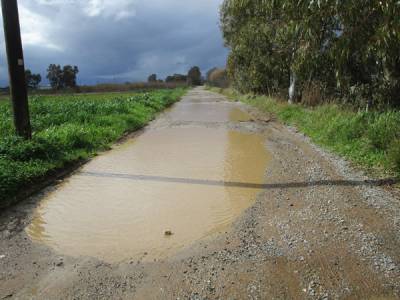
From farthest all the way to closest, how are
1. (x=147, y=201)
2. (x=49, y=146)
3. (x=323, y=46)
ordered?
(x=49, y=146) → (x=323, y=46) → (x=147, y=201)

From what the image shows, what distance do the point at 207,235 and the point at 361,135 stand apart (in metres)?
5.74

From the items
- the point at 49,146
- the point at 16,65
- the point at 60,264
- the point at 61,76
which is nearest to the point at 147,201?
the point at 60,264

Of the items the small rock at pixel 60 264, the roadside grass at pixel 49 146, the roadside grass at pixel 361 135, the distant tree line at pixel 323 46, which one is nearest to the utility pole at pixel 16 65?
the roadside grass at pixel 49 146

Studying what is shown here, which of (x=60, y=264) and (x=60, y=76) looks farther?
(x=60, y=76)

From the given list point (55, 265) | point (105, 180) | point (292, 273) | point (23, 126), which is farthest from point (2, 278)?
point (23, 126)

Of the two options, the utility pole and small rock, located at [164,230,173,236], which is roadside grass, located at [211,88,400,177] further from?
the utility pole

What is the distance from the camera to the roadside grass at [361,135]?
6410 millimetres

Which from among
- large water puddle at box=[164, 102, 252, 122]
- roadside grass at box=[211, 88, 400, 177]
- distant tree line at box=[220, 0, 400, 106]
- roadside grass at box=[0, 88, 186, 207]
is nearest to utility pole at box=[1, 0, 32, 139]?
roadside grass at box=[0, 88, 186, 207]

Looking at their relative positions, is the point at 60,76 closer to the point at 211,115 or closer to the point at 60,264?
the point at 211,115

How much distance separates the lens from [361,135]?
27.7 ft

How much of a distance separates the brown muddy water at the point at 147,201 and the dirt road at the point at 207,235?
0.9 inches

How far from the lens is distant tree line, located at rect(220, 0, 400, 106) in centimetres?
482

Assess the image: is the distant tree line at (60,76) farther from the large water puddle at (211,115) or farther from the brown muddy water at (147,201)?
the brown muddy water at (147,201)

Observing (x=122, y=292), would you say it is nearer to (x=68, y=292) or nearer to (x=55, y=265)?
(x=68, y=292)
